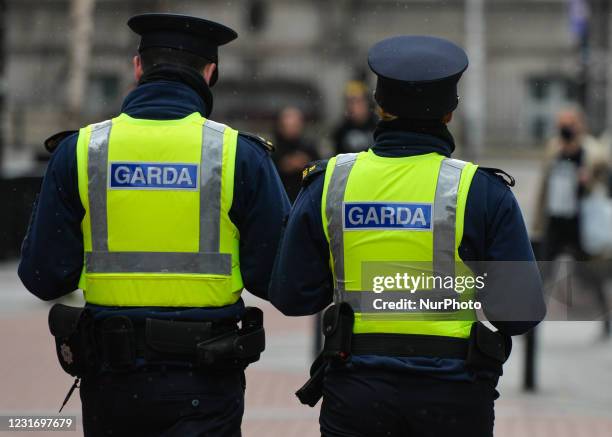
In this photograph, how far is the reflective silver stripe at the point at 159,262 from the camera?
4105mm

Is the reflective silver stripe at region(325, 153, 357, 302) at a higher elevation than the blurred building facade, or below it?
higher

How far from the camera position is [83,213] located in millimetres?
4160

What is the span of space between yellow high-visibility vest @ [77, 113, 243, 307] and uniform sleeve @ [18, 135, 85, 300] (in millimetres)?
43

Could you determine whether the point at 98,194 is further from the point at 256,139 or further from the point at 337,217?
the point at 337,217

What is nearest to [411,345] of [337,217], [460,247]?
[460,247]

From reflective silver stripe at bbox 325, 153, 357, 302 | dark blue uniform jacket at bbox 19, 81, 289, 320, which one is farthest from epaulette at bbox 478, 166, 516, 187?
dark blue uniform jacket at bbox 19, 81, 289, 320

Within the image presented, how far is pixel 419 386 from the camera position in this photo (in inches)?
146

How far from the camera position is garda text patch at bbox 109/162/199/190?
4098mm

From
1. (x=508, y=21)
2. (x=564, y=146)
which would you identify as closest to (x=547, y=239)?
(x=564, y=146)

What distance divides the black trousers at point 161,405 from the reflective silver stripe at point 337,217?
0.51 meters

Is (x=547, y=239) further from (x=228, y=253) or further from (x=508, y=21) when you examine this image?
(x=508, y=21)

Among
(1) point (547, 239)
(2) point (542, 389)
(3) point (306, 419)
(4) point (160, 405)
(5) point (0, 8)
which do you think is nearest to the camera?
(4) point (160, 405)

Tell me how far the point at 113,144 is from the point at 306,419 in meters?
4.10

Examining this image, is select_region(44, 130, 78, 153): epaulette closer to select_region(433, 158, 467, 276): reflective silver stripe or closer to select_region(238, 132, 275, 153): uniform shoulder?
select_region(238, 132, 275, 153): uniform shoulder
